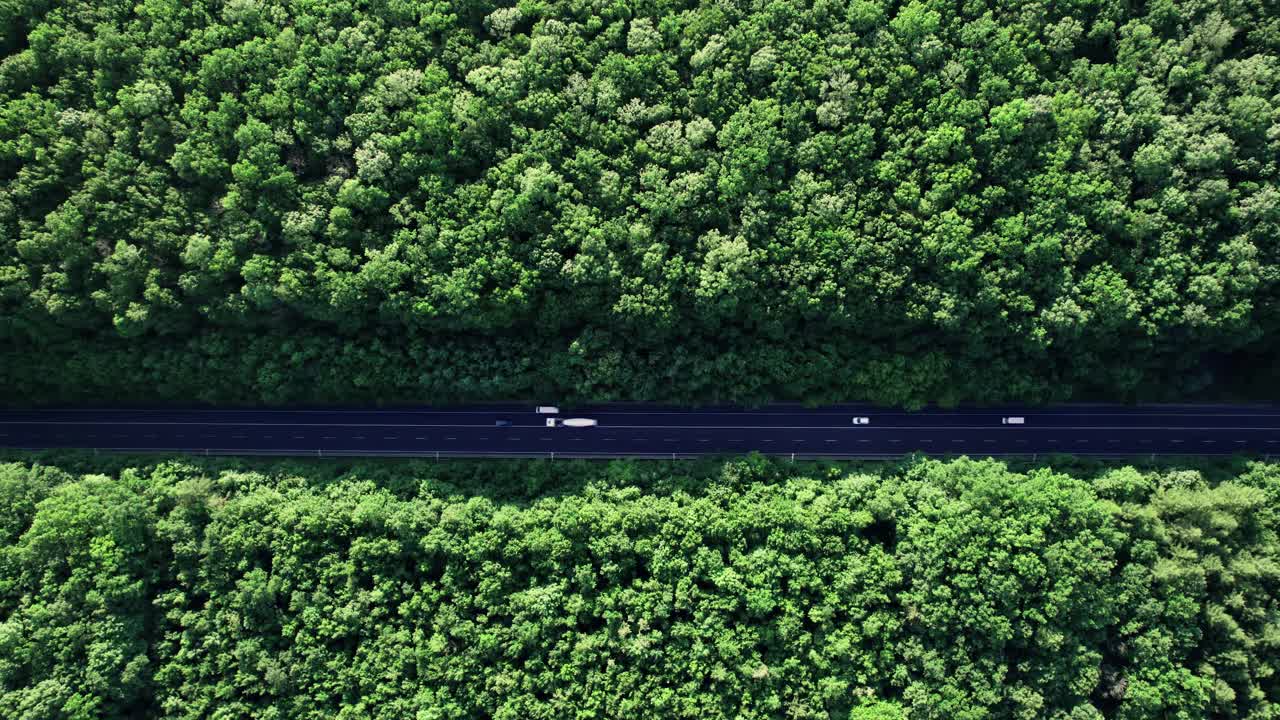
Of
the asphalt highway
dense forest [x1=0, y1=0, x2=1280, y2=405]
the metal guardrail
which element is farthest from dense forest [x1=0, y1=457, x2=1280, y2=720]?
dense forest [x1=0, y1=0, x2=1280, y2=405]

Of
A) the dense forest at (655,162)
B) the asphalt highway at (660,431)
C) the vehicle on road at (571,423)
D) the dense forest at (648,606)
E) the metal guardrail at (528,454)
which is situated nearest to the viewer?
the dense forest at (648,606)

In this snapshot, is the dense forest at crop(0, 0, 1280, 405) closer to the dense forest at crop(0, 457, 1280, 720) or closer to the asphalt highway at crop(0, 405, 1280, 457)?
the asphalt highway at crop(0, 405, 1280, 457)

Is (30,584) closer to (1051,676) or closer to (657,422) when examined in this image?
(657,422)

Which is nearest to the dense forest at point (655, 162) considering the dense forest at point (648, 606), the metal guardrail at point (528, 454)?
the metal guardrail at point (528, 454)

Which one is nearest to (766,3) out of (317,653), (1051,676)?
(1051,676)

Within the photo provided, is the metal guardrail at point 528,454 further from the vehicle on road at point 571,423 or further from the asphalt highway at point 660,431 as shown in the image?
the vehicle on road at point 571,423

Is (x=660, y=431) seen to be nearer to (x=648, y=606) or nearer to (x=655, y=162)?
(x=648, y=606)

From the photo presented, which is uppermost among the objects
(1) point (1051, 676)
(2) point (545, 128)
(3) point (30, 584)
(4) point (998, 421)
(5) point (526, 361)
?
(2) point (545, 128)
